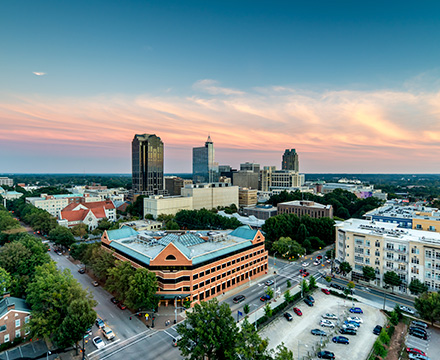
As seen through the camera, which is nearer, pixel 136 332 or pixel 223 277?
pixel 136 332

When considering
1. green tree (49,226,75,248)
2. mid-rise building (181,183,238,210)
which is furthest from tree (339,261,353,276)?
mid-rise building (181,183,238,210)

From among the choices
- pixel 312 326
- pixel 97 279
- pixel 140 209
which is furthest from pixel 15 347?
pixel 140 209

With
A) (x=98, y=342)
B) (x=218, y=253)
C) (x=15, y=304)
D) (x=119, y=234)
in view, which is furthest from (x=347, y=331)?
(x=119, y=234)

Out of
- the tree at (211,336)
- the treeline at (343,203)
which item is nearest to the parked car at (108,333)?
the tree at (211,336)

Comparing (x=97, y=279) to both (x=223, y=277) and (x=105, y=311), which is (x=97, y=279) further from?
(x=223, y=277)

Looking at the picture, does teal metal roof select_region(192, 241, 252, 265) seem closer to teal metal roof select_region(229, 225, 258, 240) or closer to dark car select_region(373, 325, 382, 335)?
teal metal roof select_region(229, 225, 258, 240)

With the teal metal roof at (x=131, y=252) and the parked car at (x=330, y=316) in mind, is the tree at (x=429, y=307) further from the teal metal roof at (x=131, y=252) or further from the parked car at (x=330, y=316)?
the teal metal roof at (x=131, y=252)
